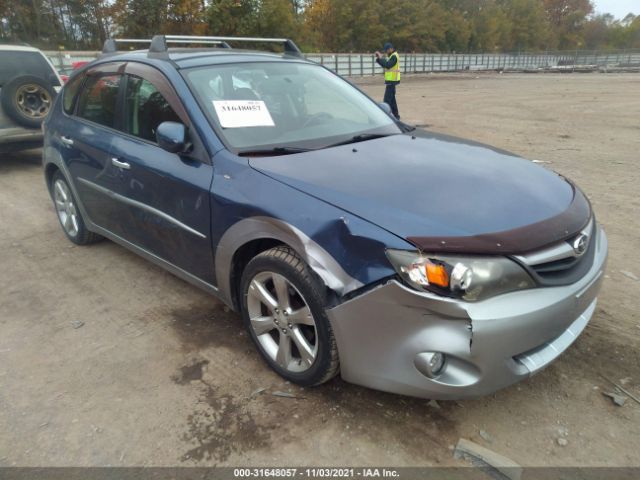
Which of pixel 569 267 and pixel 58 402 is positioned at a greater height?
pixel 569 267

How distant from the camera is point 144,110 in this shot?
10.7 ft

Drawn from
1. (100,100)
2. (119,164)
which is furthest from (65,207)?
(119,164)

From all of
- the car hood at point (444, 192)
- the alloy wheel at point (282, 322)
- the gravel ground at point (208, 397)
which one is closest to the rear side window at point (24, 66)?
the gravel ground at point (208, 397)

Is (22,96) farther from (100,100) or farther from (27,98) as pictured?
(100,100)

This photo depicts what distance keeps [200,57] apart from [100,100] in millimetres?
1004

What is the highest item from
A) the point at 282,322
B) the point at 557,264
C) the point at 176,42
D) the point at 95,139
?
the point at 176,42

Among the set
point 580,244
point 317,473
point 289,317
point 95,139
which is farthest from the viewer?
point 95,139

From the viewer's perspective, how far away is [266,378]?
8.75ft

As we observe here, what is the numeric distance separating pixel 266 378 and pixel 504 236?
4.80 feet

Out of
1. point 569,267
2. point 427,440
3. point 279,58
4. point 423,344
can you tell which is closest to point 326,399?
point 427,440

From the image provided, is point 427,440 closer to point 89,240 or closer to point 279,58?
point 279,58

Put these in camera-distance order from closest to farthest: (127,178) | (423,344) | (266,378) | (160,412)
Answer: (423,344) < (160,412) < (266,378) < (127,178)

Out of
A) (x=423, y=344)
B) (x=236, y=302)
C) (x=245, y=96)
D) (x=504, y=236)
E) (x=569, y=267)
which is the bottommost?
(x=236, y=302)

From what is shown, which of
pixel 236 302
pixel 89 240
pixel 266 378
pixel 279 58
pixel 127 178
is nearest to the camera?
pixel 266 378
